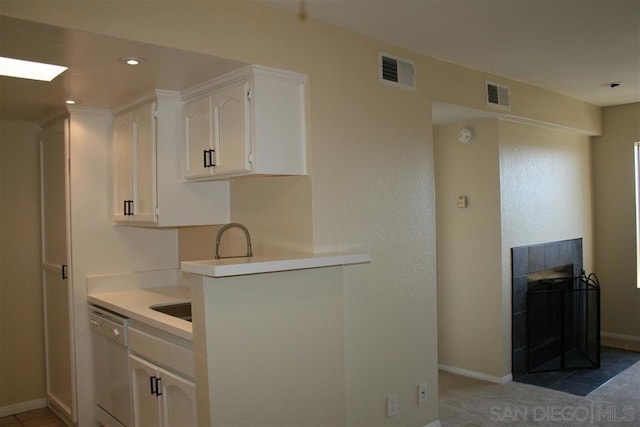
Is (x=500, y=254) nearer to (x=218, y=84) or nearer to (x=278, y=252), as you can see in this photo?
(x=278, y=252)

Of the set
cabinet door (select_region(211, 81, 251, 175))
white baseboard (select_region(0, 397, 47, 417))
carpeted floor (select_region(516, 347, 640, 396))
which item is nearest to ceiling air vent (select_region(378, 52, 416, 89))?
cabinet door (select_region(211, 81, 251, 175))

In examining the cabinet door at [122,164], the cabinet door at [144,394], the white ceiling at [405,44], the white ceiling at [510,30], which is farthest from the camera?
the cabinet door at [122,164]

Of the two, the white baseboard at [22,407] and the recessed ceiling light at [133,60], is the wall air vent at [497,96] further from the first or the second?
the white baseboard at [22,407]

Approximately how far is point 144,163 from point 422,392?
88.6 inches

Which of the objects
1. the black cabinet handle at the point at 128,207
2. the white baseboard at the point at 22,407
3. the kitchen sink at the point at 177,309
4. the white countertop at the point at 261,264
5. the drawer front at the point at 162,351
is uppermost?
the black cabinet handle at the point at 128,207

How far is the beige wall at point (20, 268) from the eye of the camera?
3.89 meters

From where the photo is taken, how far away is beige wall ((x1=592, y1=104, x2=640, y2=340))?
5.36 m

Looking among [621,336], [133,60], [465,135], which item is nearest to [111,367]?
[133,60]

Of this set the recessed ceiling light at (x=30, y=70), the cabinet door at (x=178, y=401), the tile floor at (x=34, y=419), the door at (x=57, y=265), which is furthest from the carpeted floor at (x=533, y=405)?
the recessed ceiling light at (x=30, y=70)

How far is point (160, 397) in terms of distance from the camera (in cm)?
266

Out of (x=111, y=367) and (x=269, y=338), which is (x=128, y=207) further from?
(x=269, y=338)

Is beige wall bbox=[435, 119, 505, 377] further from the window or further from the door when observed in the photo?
the door

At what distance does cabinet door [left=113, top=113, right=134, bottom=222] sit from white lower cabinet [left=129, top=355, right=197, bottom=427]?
1060mm

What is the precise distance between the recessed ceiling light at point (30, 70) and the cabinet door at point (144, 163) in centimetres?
57
